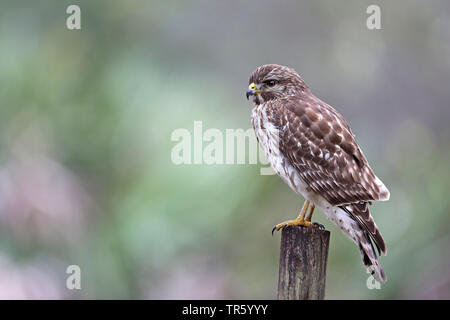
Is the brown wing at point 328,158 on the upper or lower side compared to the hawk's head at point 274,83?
lower

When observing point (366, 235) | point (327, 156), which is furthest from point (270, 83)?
point (366, 235)

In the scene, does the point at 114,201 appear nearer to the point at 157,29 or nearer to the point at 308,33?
the point at 157,29

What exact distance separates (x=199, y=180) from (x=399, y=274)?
2.68 m

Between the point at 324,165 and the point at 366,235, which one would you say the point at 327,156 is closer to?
the point at 324,165

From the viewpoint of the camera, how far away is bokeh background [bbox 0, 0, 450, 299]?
775cm

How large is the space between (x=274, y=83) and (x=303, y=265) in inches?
62.2

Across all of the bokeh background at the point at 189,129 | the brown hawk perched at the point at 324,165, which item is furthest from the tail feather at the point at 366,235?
the bokeh background at the point at 189,129

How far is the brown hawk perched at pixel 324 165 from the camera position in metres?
4.21

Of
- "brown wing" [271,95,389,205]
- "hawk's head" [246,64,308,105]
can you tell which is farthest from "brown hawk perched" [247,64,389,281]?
"hawk's head" [246,64,308,105]

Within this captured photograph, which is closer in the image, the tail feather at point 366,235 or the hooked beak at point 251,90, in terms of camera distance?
the tail feather at point 366,235

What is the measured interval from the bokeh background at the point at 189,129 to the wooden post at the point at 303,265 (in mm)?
3962

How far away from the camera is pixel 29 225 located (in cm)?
740

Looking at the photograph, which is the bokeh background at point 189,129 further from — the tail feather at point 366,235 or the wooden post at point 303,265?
the wooden post at point 303,265
